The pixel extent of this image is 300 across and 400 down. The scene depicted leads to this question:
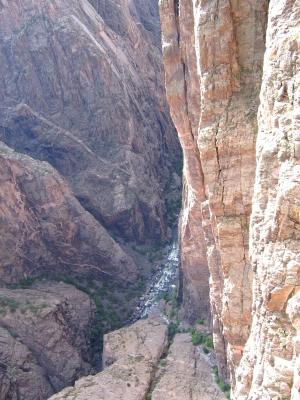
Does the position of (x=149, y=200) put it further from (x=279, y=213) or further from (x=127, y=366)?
(x=279, y=213)

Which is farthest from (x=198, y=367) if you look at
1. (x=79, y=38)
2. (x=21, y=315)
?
(x=79, y=38)

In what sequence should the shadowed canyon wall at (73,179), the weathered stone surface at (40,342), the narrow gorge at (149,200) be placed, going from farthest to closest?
the shadowed canyon wall at (73,179), the weathered stone surface at (40,342), the narrow gorge at (149,200)

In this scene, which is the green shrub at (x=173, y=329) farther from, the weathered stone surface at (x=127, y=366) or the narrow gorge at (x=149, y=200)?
the weathered stone surface at (x=127, y=366)

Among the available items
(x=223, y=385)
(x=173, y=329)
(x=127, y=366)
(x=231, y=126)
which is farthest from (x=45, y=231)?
(x=231, y=126)

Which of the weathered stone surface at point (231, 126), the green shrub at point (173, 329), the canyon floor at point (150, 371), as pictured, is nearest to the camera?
the weathered stone surface at point (231, 126)

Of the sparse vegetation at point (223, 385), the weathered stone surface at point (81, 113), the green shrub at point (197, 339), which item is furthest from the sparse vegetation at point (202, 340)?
the weathered stone surface at point (81, 113)

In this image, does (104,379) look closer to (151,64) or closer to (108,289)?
(108,289)

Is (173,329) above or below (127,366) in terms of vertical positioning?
above

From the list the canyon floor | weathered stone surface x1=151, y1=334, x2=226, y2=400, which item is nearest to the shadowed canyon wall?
the canyon floor
